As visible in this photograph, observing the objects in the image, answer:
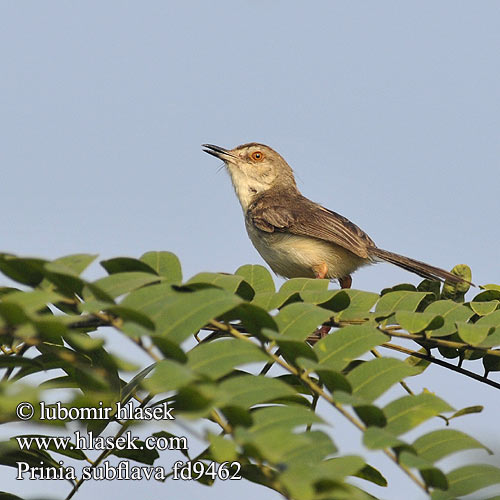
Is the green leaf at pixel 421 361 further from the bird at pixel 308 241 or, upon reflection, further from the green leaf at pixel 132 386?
the bird at pixel 308 241

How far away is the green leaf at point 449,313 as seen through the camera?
9.33 ft

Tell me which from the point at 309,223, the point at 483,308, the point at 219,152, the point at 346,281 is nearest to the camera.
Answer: the point at 483,308

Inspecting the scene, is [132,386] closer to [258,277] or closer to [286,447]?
[258,277]

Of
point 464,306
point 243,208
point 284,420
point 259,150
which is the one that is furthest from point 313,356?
point 259,150

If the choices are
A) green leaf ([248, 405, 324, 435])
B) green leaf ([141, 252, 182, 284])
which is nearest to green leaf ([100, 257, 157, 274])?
green leaf ([141, 252, 182, 284])

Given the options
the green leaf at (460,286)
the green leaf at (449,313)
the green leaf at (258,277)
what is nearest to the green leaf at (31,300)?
the green leaf at (258,277)

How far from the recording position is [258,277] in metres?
3.10

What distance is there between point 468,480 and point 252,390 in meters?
0.53

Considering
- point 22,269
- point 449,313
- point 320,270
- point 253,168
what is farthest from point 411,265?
point 22,269

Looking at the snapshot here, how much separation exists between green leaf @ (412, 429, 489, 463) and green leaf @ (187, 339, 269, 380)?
1.38ft

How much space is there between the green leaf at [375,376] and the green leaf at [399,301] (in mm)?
1049

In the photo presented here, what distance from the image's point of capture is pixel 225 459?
1416 mm

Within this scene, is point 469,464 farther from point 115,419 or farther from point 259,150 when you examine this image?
point 259,150

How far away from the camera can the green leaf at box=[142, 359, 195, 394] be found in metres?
1.46
